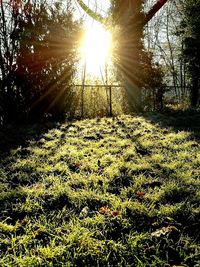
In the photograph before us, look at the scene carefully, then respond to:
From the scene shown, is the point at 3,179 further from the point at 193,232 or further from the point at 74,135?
the point at 74,135

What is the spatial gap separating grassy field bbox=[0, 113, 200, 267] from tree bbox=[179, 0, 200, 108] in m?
12.3

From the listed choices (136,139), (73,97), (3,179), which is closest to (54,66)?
(73,97)

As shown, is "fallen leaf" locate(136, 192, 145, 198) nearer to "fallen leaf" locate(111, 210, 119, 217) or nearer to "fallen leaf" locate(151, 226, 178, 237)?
"fallen leaf" locate(111, 210, 119, 217)

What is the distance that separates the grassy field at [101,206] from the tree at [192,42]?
12.3m

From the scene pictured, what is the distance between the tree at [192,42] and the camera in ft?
52.6

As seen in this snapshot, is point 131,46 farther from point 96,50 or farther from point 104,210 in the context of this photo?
point 104,210

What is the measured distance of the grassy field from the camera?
2.21m

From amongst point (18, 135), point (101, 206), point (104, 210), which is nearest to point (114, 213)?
point (104, 210)

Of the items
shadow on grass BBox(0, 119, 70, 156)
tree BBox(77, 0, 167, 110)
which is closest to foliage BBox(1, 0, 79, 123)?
shadow on grass BBox(0, 119, 70, 156)

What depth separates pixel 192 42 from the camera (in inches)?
658

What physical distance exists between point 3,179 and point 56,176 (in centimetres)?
66

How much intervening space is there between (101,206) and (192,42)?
15563mm

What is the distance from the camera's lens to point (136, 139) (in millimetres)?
6488

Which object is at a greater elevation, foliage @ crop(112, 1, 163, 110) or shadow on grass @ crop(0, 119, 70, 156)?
foliage @ crop(112, 1, 163, 110)
